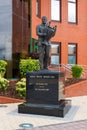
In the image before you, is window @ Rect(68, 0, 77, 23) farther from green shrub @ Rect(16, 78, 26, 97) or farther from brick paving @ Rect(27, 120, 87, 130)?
brick paving @ Rect(27, 120, 87, 130)

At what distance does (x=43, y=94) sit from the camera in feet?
34.4

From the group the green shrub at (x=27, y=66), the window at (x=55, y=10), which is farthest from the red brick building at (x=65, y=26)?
the green shrub at (x=27, y=66)

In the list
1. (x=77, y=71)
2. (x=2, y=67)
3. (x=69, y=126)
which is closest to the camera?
(x=69, y=126)

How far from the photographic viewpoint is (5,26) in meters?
17.1

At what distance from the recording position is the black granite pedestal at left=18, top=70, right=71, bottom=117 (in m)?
10.3

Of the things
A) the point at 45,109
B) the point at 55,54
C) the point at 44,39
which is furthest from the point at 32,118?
the point at 55,54

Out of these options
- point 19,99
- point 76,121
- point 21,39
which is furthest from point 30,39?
point 76,121

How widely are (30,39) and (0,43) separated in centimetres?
288

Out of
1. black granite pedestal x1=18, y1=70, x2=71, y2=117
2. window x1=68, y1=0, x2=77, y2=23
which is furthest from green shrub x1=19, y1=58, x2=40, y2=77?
window x1=68, y1=0, x2=77, y2=23

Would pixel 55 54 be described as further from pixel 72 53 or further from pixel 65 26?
pixel 65 26

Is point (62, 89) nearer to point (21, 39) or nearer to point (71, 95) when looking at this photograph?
point (71, 95)

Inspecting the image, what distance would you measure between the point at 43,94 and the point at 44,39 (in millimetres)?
2074

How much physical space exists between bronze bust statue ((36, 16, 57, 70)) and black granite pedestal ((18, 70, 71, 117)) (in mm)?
817

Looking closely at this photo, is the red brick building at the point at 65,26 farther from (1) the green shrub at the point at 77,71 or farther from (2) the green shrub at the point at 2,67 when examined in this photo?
(2) the green shrub at the point at 2,67
